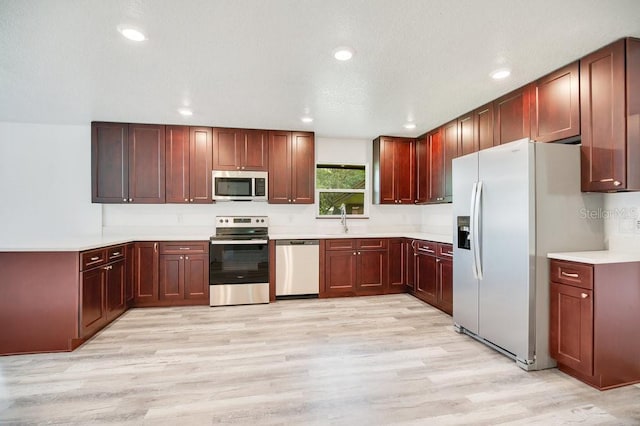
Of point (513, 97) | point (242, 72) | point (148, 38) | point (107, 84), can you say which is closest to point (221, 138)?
point (107, 84)

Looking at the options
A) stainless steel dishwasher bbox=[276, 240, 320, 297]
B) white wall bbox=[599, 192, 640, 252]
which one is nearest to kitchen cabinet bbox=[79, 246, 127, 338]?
stainless steel dishwasher bbox=[276, 240, 320, 297]

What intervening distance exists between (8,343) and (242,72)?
3070mm

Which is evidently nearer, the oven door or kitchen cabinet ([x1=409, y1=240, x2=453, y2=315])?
kitchen cabinet ([x1=409, y1=240, x2=453, y2=315])

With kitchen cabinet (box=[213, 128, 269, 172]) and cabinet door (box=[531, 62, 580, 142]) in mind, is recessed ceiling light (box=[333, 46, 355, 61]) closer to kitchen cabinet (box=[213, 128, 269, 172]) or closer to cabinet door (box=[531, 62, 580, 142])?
cabinet door (box=[531, 62, 580, 142])

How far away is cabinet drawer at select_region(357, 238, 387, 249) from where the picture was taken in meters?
4.59

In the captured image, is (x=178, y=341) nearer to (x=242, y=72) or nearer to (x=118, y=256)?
(x=118, y=256)

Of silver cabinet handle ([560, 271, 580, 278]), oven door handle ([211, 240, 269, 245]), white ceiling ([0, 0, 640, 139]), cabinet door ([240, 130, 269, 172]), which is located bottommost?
silver cabinet handle ([560, 271, 580, 278])

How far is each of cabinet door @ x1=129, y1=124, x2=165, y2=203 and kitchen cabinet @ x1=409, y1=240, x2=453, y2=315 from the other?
3.66m

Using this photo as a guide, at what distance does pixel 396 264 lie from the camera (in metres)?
4.71

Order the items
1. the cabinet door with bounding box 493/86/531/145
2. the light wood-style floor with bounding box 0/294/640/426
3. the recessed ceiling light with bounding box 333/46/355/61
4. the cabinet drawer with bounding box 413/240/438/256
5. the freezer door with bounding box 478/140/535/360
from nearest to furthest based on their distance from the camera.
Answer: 1. the light wood-style floor with bounding box 0/294/640/426
2. the recessed ceiling light with bounding box 333/46/355/61
3. the freezer door with bounding box 478/140/535/360
4. the cabinet door with bounding box 493/86/531/145
5. the cabinet drawer with bounding box 413/240/438/256

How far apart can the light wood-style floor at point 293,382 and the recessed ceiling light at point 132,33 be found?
8.05 feet

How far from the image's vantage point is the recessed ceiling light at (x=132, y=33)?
2.11 meters

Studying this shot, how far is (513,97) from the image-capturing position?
3.12 m

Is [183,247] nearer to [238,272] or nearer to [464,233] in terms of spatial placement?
[238,272]
